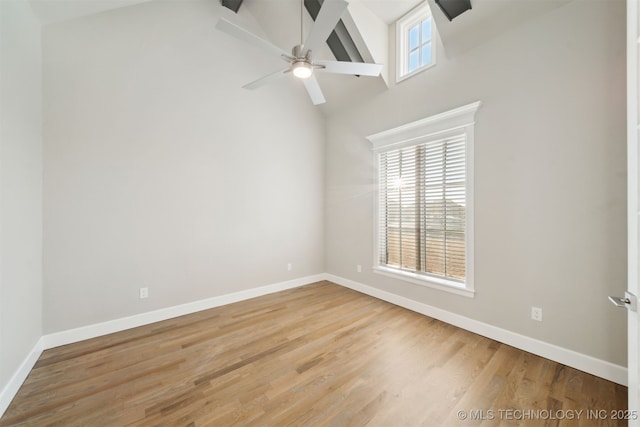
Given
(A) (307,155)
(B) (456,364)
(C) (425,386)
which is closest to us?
(C) (425,386)

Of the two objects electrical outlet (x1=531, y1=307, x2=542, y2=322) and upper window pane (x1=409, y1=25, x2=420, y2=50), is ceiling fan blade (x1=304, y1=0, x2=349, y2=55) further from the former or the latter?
electrical outlet (x1=531, y1=307, x2=542, y2=322)

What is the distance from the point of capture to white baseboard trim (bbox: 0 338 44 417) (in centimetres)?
162

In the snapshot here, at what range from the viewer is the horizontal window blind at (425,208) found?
2814 mm

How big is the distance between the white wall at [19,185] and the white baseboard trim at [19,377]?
0.04 m

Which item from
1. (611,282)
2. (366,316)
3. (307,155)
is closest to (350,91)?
(307,155)

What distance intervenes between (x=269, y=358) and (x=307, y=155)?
126 inches

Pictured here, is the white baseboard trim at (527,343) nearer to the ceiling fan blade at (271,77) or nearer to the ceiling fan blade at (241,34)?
the ceiling fan blade at (271,77)

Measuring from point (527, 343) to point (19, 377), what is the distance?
4242mm

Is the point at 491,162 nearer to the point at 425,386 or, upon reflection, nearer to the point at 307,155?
the point at 425,386

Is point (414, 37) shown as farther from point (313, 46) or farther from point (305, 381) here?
point (305, 381)

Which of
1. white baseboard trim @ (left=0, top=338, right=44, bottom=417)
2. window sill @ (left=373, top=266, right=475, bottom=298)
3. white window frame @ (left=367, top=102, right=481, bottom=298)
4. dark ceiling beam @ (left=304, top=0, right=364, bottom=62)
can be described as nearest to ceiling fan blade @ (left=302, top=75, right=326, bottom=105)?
dark ceiling beam @ (left=304, top=0, right=364, bottom=62)

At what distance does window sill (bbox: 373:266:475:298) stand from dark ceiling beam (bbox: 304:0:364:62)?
119 inches

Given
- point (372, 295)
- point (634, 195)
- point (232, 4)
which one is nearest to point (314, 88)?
point (232, 4)

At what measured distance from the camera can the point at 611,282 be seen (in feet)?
6.15
